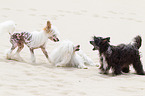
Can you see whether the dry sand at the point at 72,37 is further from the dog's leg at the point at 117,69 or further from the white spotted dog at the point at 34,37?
the white spotted dog at the point at 34,37

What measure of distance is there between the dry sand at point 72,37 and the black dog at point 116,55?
253 millimetres

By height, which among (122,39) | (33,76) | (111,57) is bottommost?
(33,76)

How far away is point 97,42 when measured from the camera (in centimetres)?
571

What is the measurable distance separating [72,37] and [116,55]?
22.4 ft

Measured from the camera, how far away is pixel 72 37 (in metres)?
12.4

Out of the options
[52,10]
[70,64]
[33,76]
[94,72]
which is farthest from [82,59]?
[52,10]

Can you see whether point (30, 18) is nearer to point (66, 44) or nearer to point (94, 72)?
point (66, 44)

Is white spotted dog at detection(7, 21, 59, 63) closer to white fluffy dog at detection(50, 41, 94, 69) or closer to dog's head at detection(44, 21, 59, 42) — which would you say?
dog's head at detection(44, 21, 59, 42)

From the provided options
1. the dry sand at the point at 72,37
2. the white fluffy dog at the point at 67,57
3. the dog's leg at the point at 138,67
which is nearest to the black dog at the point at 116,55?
the dog's leg at the point at 138,67

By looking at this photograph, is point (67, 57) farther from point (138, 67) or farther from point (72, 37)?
point (72, 37)

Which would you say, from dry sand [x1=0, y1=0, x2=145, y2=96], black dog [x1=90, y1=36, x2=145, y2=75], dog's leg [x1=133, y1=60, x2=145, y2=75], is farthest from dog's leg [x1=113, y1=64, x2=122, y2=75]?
dog's leg [x1=133, y1=60, x2=145, y2=75]

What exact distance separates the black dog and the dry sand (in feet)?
0.83

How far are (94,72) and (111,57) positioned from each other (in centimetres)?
67

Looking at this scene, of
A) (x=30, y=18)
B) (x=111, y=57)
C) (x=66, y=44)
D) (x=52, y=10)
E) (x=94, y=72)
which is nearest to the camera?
(x=111, y=57)
